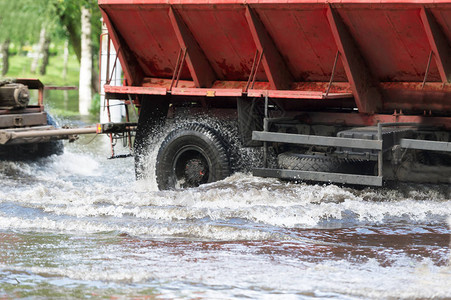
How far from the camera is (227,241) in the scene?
A: 7816 millimetres

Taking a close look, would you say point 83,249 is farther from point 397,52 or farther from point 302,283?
→ point 397,52

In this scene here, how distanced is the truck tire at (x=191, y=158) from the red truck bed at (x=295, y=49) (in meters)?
0.54

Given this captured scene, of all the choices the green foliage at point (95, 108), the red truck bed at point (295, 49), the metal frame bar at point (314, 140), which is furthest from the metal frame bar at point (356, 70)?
the green foliage at point (95, 108)

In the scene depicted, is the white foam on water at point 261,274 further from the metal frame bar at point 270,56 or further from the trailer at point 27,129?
the trailer at point 27,129

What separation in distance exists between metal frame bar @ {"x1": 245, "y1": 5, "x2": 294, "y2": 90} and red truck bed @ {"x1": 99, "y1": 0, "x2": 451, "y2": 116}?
1 centimetres

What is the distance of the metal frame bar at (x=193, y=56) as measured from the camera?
35.3ft

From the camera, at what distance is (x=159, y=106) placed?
1175cm

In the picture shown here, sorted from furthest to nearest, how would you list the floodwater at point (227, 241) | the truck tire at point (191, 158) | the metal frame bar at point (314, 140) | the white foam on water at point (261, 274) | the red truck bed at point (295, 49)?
the truck tire at point (191, 158) → the red truck bed at point (295, 49) → the metal frame bar at point (314, 140) → the floodwater at point (227, 241) → the white foam on water at point (261, 274)

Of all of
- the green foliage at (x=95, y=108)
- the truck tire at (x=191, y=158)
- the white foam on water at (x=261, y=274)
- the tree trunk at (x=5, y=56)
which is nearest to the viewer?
the white foam on water at (x=261, y=274)

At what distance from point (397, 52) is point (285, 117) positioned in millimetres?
1687

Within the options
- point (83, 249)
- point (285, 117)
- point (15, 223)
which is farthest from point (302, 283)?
point (285, 117)

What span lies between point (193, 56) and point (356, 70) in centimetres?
232

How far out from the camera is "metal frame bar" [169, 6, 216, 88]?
10.8 m

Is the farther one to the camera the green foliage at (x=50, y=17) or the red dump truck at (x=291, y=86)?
the green foliage at (x=50, y=17)
